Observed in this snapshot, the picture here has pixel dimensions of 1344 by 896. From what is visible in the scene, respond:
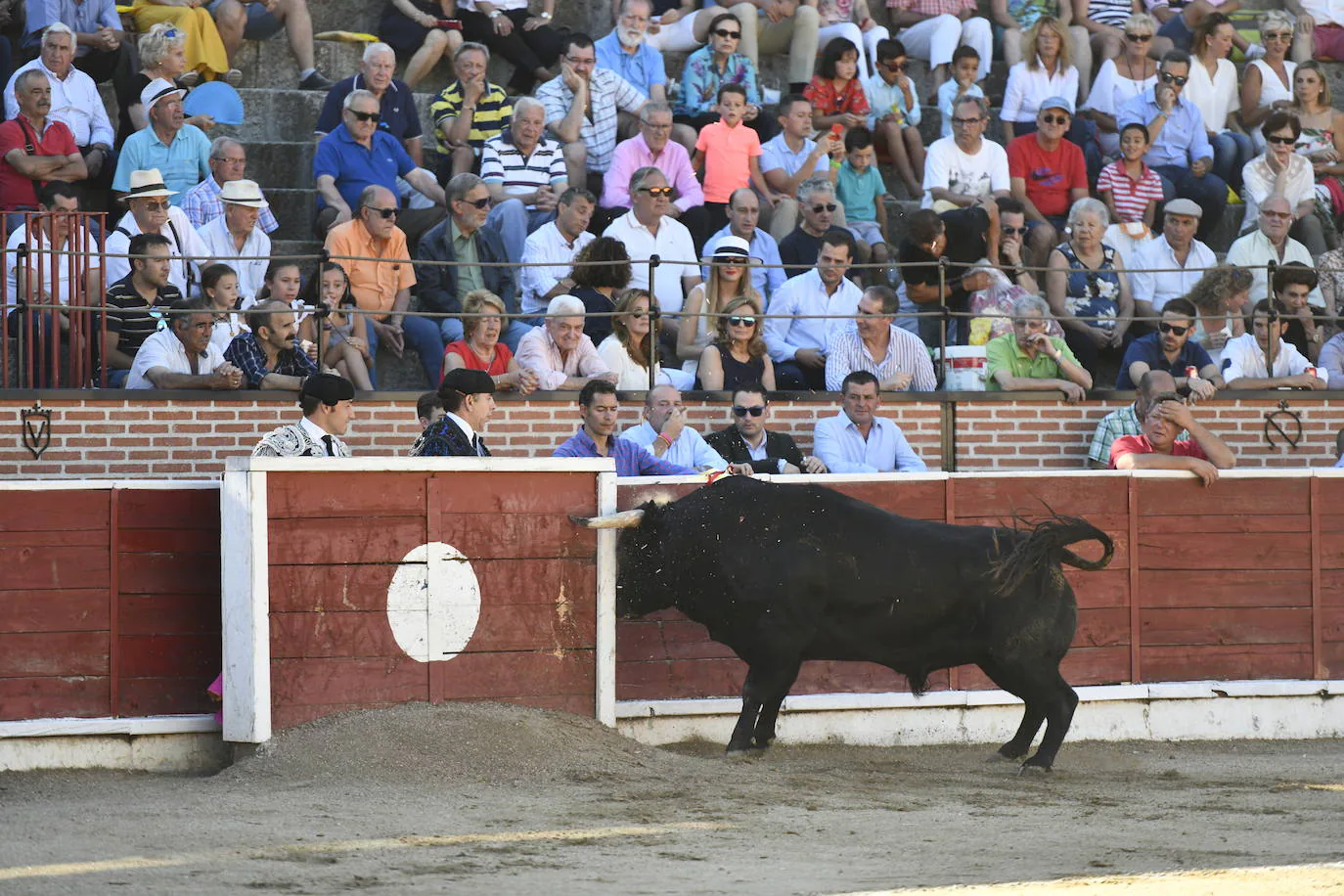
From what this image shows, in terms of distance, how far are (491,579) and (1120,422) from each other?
4191 mm

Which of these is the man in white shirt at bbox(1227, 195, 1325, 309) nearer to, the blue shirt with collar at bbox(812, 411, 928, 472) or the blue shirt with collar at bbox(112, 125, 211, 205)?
the blue shirt with collar at bbox(812, 411, 928, 472)

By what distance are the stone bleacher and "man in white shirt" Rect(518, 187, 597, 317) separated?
0.75m

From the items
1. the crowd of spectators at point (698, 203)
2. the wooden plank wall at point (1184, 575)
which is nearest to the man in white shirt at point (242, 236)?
the crowd of spectators at point (698, 203)

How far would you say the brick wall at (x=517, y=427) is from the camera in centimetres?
905

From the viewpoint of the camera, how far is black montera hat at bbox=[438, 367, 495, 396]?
24.5ft

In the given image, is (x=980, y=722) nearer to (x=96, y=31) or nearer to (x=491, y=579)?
(x=491, y=579)

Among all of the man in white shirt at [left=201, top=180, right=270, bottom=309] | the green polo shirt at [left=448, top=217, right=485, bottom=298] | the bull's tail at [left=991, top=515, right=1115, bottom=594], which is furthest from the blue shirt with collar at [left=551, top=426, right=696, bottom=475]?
the man in white shirt at [left=201, top=180, right=270, bottom=309]

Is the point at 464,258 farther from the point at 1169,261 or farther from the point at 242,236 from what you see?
the point at 1169,261

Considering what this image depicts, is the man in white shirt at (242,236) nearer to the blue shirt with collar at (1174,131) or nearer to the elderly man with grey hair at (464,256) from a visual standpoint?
the elderly man with grey hair at (464,256)

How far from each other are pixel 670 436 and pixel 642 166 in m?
2.82

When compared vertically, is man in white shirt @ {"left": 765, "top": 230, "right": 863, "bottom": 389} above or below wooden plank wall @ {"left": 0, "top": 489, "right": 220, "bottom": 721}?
above

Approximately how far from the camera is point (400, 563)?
725cm

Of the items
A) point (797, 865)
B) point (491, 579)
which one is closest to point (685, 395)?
point (491, 579)

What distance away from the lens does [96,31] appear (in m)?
11.0
